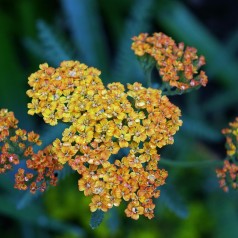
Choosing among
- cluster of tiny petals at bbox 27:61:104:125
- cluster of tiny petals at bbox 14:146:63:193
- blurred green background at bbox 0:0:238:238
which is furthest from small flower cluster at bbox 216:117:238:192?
blurred green background at bbox 0:0:238:238

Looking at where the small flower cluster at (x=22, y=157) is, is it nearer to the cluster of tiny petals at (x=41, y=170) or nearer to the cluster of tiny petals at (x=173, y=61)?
the cluster of tiny petals at (x=41, y=170)

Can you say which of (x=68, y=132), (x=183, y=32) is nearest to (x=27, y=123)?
(x=183, y=32)

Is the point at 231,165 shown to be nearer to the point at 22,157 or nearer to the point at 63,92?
the point at 63,92

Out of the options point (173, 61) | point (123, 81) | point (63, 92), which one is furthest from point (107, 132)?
point (123, 81)

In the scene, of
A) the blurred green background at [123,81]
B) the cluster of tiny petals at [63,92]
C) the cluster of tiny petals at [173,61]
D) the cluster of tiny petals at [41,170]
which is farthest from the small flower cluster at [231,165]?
the blurred green background at [123,81]

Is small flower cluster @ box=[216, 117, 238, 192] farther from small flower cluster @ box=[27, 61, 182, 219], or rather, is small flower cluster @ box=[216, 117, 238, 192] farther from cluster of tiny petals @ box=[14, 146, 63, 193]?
cluster of tiny petals @ box=[14, 146, 63, 193]
